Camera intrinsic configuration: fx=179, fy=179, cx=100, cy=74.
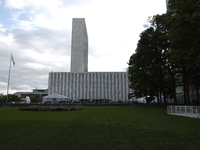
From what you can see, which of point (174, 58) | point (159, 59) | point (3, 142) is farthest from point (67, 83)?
point (3, 142)

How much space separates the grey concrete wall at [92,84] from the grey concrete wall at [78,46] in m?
9.62

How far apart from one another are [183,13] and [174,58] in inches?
211

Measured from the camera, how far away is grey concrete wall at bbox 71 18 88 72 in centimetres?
13125

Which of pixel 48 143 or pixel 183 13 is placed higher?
pixel 183 13

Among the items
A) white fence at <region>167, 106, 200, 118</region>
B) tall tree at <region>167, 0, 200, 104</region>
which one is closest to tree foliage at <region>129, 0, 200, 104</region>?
tall tree at <region>167, 0, 200, 104</region>

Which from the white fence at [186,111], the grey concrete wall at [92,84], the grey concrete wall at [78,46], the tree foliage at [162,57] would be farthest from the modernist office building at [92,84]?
the white fence at [186,111]

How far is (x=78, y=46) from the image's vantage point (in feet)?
436

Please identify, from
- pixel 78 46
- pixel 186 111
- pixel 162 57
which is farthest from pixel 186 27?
pixel 78 46

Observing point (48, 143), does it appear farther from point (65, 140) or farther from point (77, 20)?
point (77, 20)

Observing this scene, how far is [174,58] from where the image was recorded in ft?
72.9

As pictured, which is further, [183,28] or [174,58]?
[174,58]

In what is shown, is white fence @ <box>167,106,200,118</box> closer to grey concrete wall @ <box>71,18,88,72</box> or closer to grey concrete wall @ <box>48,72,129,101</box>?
grey concrete wall @ <box>48,72,129,101</box>

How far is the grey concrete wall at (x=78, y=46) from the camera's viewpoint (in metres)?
131

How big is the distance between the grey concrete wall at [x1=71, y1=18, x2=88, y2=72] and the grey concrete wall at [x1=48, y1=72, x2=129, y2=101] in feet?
31.6
